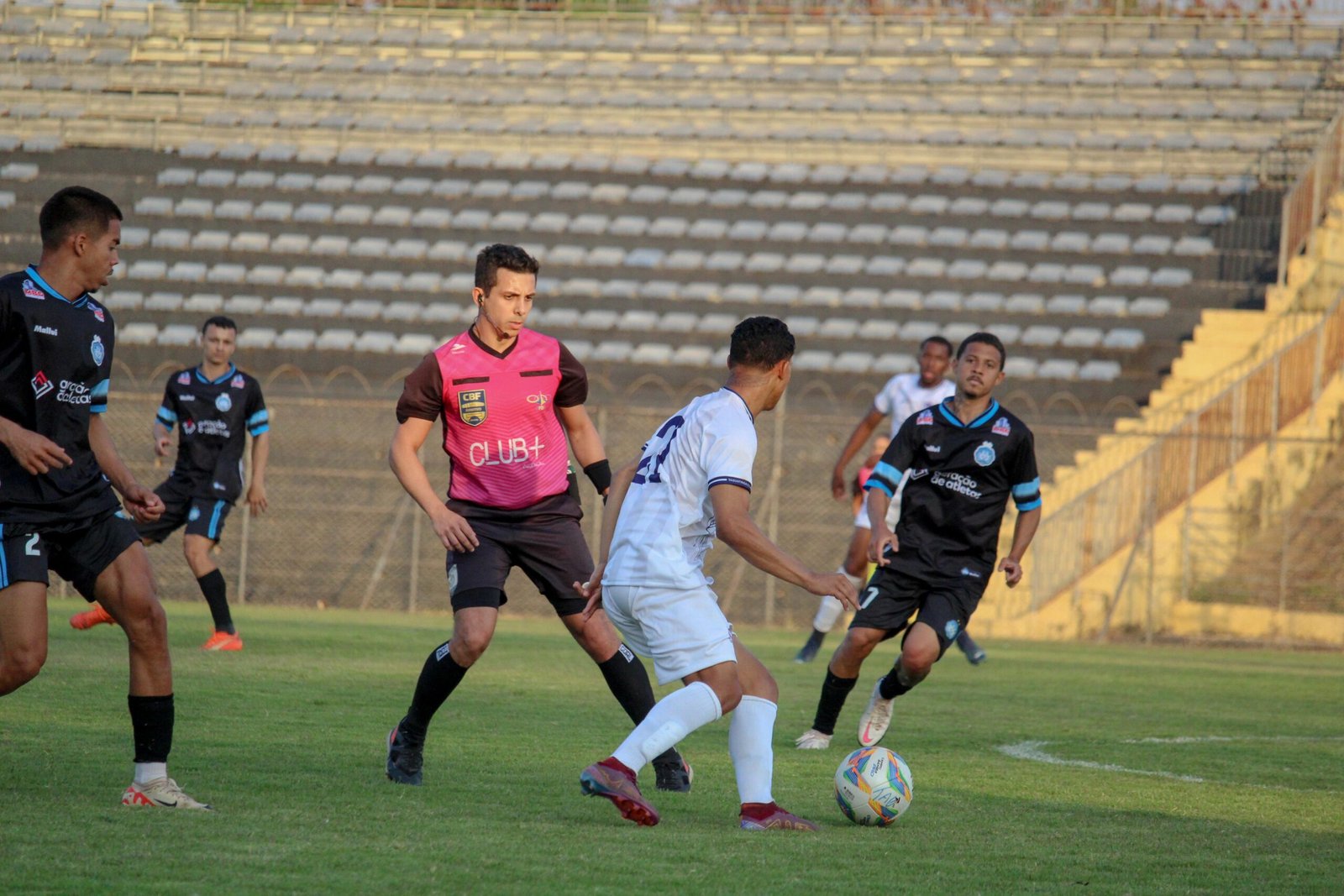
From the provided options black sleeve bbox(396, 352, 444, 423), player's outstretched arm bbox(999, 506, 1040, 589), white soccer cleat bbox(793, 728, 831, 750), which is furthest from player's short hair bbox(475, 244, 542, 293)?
player's outstretched arm bbox(999, 506, 1040, 589)

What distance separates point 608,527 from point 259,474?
6584 mm

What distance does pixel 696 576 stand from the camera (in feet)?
16.5

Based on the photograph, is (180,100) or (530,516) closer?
(530,516)

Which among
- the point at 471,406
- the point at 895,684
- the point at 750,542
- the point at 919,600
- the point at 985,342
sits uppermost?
the point at 985,342

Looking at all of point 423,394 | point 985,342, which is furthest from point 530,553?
point 985,342

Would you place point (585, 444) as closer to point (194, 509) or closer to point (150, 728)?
point (150, 728)

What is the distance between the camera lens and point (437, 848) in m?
4.47

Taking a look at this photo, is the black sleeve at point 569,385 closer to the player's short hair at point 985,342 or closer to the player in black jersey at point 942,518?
the player in black jersey at point 942,518

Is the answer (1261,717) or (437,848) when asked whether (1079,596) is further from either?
(437,848)

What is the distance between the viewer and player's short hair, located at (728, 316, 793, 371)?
16.5 ft

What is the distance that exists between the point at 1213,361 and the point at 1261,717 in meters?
11.5

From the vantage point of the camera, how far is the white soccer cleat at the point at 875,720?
7.43 meters

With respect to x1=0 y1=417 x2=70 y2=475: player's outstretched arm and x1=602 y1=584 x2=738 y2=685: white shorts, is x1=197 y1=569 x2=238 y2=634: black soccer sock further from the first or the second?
x1=602 y1=584 x2=738 y2=685: white shorts

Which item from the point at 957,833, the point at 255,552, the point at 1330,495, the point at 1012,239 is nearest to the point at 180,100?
the point at 255,552
